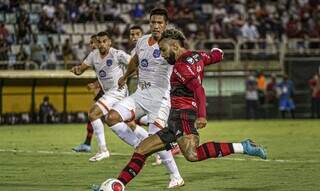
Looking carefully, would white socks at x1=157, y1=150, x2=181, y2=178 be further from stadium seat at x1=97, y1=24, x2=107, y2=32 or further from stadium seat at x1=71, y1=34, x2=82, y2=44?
stadium seat at x1=97, y1=24, x2=107, y2=32

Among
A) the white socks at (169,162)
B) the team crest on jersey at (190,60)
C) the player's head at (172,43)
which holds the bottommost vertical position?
the white socks at (169,162)

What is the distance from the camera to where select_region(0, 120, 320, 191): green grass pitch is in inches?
508

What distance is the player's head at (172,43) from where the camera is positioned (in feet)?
38.3

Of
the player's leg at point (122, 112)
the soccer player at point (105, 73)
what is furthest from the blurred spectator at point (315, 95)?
the player's leg at point (122, 112)

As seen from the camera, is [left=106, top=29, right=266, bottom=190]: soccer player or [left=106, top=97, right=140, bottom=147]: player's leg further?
[left=106, top=97, right=140, bottom=147]: player's leg

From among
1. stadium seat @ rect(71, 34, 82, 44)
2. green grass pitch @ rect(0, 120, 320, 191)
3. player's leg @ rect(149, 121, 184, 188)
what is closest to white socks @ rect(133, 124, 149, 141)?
green grass pitch @ rect(0, 120, 320, 191)

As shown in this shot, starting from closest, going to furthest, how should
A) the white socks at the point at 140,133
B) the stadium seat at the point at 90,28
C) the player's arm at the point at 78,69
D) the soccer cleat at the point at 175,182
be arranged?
1. the soccer cleat at the point at 175,182
2. the white socks at the point at 140,133
3. the player's arm at the point at 78,69
4. the stadium seat at the point at 90,28

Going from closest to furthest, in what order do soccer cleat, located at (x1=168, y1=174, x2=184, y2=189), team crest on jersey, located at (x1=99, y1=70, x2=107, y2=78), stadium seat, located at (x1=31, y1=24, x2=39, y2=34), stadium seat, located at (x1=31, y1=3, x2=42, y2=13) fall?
soccer cleat, located at (x1=168, y1=174, x2=184, y2=189) < team crest on jersey, located at (x1=99, y1=70, x2=107, y2=78) < stadium seat, located at (x1=31, y1=24, x2=39, y2=34) < stadium seat, located at (x1=31, y1=3, x2=42, y2=13)

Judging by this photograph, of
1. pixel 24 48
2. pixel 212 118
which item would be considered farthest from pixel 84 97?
pixel 212 118

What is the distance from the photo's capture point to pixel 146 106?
14305 millimetres

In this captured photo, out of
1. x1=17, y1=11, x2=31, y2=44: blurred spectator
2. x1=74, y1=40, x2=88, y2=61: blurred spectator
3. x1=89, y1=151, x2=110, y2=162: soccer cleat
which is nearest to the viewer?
x1=89, y1=151, x2=110, y2=162: soccer cleat

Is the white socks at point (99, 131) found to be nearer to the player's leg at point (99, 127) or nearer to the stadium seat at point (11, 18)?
the player's leg at point (99, 127)

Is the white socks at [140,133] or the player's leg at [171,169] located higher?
the player's leg at [171,169]

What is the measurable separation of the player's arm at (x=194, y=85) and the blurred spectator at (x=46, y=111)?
22563 mm
